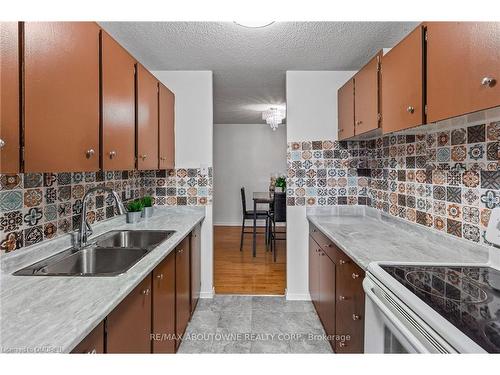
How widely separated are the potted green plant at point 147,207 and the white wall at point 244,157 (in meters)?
3.91

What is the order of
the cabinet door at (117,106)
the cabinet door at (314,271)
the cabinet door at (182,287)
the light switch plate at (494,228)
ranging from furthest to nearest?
the cabinet door at (314,271) → the cabinet door at (182,287) → the cabinet door at (117,106) → the light switch plate at (494,228)

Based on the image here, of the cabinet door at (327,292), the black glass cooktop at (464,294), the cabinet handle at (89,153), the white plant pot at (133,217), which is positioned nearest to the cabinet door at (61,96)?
the cabinet handle at (89,153)

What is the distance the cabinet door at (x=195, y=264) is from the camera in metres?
2.52

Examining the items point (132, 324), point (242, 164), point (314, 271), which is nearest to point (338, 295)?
Result: point (314, 271)

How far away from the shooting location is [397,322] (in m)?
1.01

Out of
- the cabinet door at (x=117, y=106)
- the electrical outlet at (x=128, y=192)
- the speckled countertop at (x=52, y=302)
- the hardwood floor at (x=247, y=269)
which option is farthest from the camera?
the hardwood floor at (x=247, y=269)

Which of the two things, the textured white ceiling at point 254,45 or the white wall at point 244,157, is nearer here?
the textured white ceiling at point 254,45

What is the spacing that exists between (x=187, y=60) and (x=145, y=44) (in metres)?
0.43

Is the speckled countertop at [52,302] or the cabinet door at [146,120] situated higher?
the cabinet door at [146,120]

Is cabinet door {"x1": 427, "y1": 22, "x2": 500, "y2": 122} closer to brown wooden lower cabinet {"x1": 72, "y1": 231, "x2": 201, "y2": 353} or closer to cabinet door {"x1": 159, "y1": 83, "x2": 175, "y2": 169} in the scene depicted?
brown wooden lower cabinet {"x1": 72, "y1": 231, "x2": 201, "y2": 353}

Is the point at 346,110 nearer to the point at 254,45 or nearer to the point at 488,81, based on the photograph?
the point at 254,45

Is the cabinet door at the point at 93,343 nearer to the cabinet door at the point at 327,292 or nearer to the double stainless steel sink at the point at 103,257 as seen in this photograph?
the double stainless steel sink at the point at 103,257

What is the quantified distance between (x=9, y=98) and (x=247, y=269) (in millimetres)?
3356
